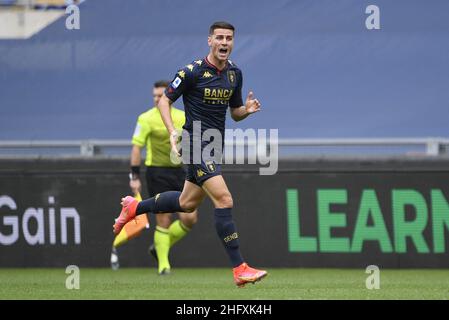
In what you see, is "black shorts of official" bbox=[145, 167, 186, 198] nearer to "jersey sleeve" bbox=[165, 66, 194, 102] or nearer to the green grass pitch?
the green grass pitch

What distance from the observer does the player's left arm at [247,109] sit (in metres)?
9.91

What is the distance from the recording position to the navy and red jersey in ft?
32.8

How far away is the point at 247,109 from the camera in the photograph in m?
9.97

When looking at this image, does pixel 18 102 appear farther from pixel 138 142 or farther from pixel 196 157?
pixel 196 157

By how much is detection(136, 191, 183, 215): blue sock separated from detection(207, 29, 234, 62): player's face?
1311mm

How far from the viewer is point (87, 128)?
1470cm

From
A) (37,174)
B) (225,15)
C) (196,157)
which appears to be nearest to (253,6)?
(225,15)

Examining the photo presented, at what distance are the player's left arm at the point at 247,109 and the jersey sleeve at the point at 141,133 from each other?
2992 mm

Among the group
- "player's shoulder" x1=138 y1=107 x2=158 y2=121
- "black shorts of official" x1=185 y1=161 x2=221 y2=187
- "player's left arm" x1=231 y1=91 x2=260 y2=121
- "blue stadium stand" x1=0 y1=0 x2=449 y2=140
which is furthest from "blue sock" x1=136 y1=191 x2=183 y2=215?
"blue stadium stand" x1=0 y1=0 x2=449 y2=140

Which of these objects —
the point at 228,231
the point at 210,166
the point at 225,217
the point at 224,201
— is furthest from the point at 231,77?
the point at 228,231

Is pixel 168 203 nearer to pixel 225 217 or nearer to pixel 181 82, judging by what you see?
pixel 225 217

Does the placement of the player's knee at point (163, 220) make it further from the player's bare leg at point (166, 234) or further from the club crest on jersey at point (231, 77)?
the club crest on jersey at point (231, 77)

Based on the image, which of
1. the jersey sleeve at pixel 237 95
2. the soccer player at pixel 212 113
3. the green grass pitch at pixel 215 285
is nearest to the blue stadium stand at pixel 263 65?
the green grass pitch at pixel 215 285

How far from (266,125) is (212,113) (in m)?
4.45
